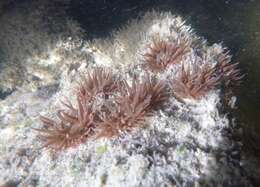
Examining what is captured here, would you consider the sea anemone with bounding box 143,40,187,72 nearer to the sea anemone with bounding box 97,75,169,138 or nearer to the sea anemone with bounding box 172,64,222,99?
the sea anemone with bounding box 172,64,222,99

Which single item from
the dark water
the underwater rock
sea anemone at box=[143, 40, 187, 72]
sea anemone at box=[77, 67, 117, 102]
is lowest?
the underwater rock

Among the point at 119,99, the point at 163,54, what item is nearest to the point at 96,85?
the point at 119,99

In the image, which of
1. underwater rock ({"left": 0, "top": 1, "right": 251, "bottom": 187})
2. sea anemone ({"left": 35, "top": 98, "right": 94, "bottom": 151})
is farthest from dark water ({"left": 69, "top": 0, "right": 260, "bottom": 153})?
sea anemone ({"left": 35, "top": 98, "right": 94, "bottom": 151})

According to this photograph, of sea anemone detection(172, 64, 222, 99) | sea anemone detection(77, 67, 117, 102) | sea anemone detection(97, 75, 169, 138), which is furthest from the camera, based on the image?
sea anemone detection(77, 67, 117, 102)

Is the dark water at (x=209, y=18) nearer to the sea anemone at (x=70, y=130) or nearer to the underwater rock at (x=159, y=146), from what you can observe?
the underwater rock at (x=159, y=146)

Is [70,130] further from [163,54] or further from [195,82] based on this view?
[163,54]

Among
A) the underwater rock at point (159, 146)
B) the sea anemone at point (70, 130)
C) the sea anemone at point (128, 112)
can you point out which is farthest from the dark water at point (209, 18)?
the sea anemone at point (70, 130)

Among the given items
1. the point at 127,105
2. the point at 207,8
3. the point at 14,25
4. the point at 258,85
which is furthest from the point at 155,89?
the point at 207,8
